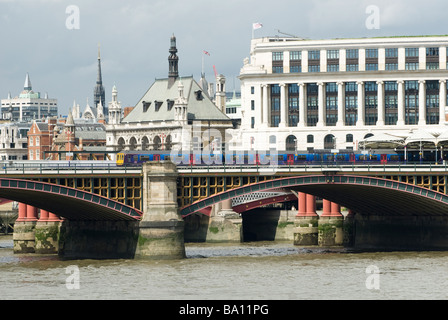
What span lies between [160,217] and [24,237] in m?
28.4

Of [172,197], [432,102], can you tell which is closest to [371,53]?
[432,102]

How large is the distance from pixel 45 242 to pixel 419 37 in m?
75.5

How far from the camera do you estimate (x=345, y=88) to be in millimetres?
196000

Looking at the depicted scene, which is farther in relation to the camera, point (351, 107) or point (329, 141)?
point (351, 107)

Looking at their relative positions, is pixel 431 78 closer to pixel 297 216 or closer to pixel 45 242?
pixel 297 216

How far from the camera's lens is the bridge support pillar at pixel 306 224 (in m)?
145

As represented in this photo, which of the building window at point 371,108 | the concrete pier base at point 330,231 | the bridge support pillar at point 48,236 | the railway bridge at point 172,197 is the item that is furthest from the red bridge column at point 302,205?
the building window at point 371,108

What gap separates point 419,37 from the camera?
7520 inches

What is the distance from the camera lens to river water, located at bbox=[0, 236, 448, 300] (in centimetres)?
9506

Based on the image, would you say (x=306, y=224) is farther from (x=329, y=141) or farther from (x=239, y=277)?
(x=329, y=141)

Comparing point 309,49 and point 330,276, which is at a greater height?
point 309,49
